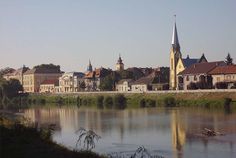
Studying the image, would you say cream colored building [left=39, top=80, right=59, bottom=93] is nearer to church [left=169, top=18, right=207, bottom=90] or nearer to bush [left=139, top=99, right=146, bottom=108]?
church [left=169, top=18, right=207, bottom=90]

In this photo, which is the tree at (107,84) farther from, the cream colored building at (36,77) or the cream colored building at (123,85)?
the cream colored building at (36,77)

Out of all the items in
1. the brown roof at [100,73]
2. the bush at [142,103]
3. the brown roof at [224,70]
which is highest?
the brown roof at [100,73]

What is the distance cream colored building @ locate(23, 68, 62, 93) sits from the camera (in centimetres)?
17550

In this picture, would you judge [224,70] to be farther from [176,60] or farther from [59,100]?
[59,100]

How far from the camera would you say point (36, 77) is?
176 metres

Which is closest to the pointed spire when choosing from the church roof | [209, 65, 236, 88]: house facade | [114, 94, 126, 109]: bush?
the church roof

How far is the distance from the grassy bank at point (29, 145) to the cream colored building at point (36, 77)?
14661 cm

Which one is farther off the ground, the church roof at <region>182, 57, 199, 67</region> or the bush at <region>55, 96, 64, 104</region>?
the church roof at <region>182, 57, 199, 67</region>

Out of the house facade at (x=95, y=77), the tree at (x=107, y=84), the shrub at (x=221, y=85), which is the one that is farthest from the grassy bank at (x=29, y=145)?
the house facade at (x=95, y=77)

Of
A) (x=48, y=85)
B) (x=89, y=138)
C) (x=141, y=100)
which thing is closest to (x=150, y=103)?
(x=141, y=100)

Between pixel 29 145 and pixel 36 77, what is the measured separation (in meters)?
154

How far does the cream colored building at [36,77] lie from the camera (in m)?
176

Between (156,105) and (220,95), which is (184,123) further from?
(156,105)

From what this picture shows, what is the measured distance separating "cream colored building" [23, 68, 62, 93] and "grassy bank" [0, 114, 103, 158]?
14661cm
